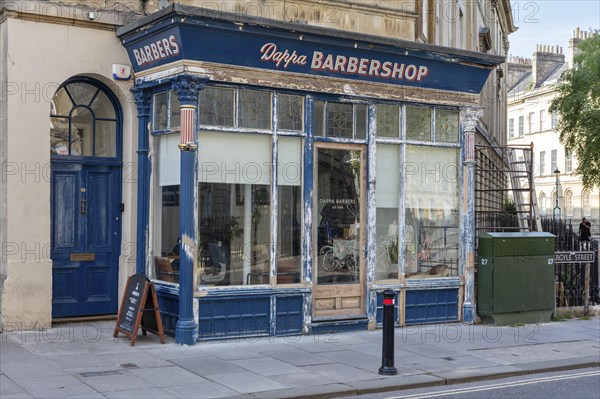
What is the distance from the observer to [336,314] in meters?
12.3

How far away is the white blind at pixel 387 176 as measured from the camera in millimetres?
12719

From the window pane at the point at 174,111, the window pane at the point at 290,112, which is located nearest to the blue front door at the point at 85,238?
the window pane at the point at 174,111

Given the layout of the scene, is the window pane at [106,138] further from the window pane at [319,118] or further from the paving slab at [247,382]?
the paving slab at [247,382]

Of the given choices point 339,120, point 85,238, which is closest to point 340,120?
point 339,120

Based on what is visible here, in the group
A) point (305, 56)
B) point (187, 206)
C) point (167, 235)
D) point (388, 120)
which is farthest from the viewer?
A: point (388, 120)

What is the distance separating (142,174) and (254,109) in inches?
77.8

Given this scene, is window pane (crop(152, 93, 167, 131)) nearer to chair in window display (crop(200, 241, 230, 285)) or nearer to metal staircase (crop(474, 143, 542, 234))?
chair in window display (crop(200, 241, 230, 285))

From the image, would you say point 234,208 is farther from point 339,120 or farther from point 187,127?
point 339,120

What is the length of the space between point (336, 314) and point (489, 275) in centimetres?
288

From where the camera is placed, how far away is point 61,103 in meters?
11.8

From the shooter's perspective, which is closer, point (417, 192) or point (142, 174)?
point (142, 174)

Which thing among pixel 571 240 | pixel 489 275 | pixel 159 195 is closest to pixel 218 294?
pixel 159 195

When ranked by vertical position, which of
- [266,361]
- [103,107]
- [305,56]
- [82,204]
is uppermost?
[305,56]

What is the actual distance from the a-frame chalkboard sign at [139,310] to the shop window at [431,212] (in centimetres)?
436
